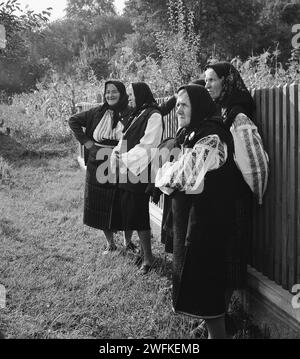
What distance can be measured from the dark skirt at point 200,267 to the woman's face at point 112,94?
1.87m

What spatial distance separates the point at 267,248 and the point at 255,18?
26258 mm

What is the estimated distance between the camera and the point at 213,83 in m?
3.18

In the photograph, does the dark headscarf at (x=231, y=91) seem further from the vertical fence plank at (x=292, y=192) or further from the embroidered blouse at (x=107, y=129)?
the embroidered blouse at (x=107, y=129)

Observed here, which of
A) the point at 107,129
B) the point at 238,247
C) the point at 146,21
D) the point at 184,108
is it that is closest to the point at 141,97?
the point at 107,129

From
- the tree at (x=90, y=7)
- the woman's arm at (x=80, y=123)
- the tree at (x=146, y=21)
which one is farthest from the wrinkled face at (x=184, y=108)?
the tree at (x=90, y=7)

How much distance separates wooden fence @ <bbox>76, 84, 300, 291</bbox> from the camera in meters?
2.86

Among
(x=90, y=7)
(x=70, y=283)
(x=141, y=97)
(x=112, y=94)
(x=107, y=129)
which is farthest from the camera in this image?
(x=90, y=7)

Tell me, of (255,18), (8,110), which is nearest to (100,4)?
(255,18)

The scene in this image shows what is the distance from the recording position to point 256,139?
117 inches

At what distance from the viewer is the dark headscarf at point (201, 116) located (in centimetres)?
287

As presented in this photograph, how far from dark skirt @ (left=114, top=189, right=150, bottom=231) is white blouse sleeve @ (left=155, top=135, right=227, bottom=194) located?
1468mm

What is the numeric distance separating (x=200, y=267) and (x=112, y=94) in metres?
2.23

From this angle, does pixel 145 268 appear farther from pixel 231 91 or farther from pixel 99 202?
pixel 231 91
